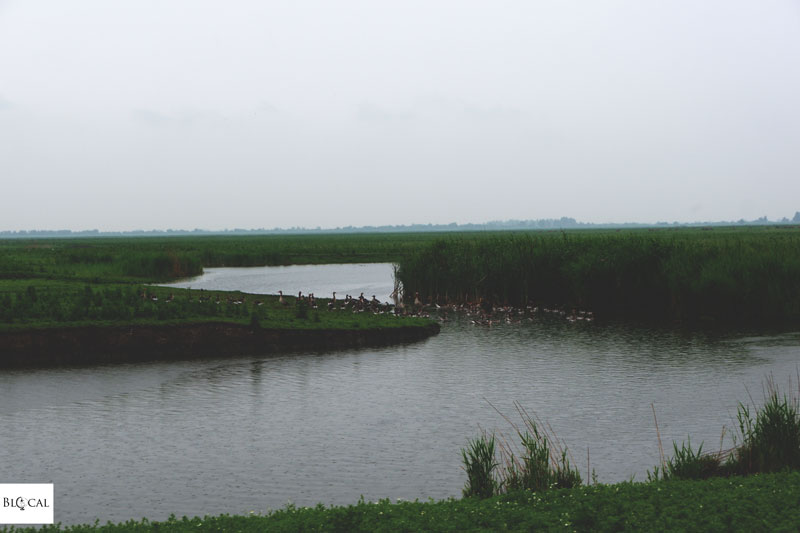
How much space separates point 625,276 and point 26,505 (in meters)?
35.4

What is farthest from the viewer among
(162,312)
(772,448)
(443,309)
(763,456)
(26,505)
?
(443,309)

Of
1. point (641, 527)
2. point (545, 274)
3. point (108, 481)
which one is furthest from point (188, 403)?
point (545, 274)

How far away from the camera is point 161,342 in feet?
102

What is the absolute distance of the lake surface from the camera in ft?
50.4

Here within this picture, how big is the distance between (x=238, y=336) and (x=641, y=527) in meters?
24.4

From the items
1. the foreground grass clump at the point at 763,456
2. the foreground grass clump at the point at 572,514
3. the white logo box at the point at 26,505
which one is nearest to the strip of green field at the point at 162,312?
the white logo box at the point at 26,505

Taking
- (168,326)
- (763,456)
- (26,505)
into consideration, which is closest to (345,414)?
(26,505)

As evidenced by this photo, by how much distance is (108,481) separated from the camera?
615 inches

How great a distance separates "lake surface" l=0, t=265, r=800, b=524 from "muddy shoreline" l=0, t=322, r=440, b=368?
141 cm

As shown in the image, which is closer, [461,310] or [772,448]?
[772,448]

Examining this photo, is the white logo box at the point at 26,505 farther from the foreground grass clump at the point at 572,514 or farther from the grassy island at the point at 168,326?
the grassy island at the point at 168,326

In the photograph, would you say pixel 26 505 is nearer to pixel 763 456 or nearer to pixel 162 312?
pixel 763 456

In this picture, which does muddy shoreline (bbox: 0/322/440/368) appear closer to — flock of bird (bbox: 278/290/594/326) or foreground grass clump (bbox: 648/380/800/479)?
flock of bird (bbox: 278/290/594/326)

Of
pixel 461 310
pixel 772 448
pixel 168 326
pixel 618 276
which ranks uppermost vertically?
pixel 618 276
